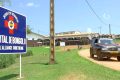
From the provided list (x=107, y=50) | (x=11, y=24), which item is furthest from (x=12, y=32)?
(x=107, y=50)

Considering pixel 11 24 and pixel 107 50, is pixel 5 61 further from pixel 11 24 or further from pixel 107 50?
pixel 11 24

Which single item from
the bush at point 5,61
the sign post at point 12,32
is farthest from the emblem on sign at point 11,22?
the bush at point 5,61

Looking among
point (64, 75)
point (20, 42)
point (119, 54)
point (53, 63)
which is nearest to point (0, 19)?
point (20, 42)

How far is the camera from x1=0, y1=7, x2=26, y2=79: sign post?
572 inches

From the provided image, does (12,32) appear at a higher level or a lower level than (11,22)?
lower

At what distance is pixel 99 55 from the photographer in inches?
1151

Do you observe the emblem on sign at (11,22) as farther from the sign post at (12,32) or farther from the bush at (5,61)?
the bush at (5,61)

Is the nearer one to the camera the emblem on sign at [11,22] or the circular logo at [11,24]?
the emblem on sign at [11,22]

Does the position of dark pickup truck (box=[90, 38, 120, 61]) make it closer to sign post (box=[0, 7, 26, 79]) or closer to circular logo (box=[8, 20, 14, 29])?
sign post (box=[0, 7, 26, 79])

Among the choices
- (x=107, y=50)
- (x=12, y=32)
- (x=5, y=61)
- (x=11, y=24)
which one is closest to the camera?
(x=11, y=24)

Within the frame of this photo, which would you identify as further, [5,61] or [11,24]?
[5,61]

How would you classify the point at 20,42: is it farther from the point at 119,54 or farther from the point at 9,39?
the point at 119,54

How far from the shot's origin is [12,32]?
15.5m

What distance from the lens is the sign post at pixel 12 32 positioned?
1454 cm
